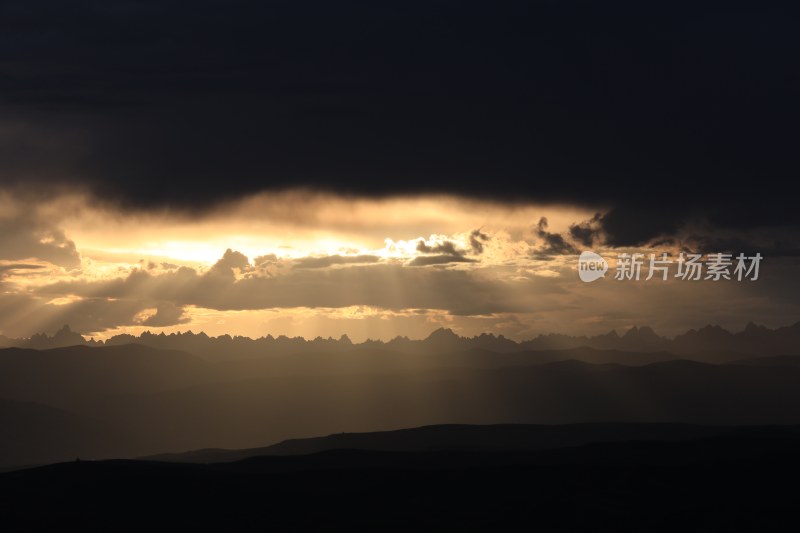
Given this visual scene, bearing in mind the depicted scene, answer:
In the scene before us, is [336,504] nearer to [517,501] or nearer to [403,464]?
[517,501]

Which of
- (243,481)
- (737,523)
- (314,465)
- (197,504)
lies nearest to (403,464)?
(314,465)

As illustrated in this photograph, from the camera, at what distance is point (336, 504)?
132000 millimetres

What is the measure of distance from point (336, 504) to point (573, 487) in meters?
33.3

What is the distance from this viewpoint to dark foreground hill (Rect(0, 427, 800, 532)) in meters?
122

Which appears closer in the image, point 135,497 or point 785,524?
point 785,524

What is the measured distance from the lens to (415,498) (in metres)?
136

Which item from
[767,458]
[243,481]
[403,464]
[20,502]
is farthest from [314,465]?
[767,458]

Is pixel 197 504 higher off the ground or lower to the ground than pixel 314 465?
lower

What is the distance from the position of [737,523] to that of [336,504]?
50.6 metres

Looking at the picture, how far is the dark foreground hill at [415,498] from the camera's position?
122 m

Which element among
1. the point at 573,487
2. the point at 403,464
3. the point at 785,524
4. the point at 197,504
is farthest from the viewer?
the point at 403,464

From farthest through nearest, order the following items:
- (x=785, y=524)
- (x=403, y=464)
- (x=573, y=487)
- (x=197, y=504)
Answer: (x=403, y=464), (x=573, y=487), (x=197, y=504), (x=785, y=524)

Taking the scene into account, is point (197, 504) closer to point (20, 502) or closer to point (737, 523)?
point (20, 502)

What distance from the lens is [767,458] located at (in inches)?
5797
